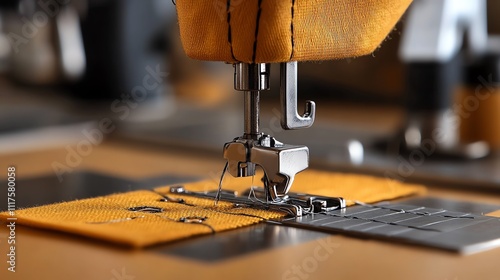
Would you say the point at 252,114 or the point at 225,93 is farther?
the point at 225,93

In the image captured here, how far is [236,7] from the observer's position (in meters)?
1.24

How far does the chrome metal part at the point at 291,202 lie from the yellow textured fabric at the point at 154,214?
17mm

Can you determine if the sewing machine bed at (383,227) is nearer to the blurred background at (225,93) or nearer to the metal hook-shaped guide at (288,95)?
the metal hook-shaped guide at (288,95)

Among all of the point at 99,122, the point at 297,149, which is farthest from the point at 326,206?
the point at 99,122

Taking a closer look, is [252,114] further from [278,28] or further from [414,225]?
[414,225]

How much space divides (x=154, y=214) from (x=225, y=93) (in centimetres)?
195

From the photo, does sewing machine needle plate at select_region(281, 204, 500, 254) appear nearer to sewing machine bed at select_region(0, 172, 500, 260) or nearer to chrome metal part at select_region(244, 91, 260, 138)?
sewing machine bed at select_region(0, 172, 500, 260)

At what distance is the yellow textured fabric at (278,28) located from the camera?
1.24 meters

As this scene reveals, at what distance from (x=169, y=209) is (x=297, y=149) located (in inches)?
8.4

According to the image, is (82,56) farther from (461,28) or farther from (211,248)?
(211,248)

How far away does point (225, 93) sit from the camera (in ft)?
10.8

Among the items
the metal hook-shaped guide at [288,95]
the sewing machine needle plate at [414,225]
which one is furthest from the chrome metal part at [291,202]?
the metal hook-shaped guide at [288,95]

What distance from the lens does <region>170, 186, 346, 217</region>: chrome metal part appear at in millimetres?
1386

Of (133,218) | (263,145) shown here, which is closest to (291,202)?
(263,145)
